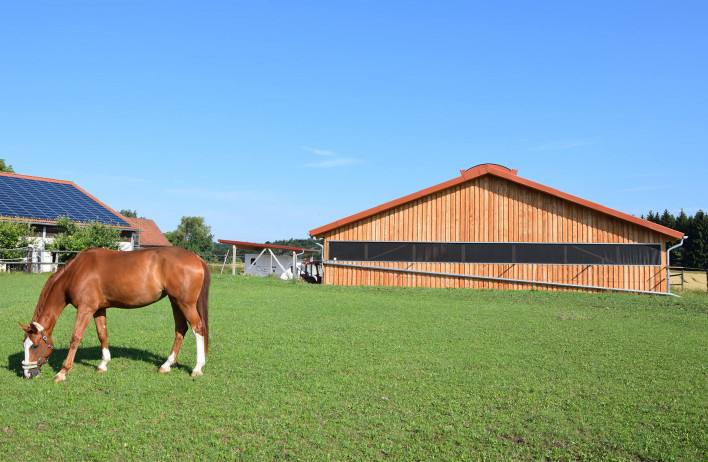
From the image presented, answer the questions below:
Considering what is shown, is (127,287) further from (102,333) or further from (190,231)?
(190,231)

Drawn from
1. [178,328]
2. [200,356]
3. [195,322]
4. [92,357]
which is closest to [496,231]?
[178,328]

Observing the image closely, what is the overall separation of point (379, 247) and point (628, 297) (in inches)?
393

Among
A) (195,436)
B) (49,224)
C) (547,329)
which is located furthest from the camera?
(49,224)

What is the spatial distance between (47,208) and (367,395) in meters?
34.2

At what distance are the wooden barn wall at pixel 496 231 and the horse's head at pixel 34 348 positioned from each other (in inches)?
680

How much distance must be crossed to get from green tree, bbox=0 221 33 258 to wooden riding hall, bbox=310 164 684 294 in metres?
16.9

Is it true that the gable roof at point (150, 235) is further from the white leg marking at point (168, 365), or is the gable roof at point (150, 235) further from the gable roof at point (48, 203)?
the white leg marking at point (168, 365)

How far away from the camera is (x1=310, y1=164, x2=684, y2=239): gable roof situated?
21.2 metres

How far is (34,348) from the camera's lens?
6.83 metres

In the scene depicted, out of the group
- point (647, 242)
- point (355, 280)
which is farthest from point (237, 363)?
point (647, 242)

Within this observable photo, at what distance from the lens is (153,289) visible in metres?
7.36

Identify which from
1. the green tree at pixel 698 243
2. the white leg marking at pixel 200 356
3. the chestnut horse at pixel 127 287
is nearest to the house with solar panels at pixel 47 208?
the chestnut horse at pixel 127 287

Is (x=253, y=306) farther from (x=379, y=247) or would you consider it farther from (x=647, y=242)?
(x=647, y=242)

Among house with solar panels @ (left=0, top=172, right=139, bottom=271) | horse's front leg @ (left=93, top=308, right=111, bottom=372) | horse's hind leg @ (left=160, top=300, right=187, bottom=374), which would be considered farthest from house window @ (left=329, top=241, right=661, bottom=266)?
house with solar panels @ (left=0, top=172, right=139, bottom=271)
